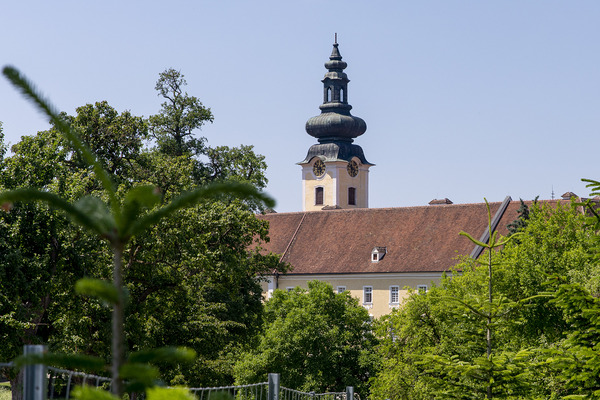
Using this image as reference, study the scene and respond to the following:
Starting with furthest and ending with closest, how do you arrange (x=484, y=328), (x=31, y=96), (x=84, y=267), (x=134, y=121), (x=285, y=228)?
(x=285, y=228)
(x=134, y=121)
(x=84, y=267)
(x=484, y=328)
(x=31, y=96)

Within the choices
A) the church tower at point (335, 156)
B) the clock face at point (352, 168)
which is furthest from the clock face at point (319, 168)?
the clock face at point (352, 168)

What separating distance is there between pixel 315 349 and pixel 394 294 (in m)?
23.7

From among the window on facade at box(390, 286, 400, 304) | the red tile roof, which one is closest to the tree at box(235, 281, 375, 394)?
the red tile roof

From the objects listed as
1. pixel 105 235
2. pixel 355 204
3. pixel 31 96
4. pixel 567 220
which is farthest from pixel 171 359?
pixel 355 204

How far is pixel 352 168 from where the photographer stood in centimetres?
9050

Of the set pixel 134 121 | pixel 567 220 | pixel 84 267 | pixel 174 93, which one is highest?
pixel 174 93

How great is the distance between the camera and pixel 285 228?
7056 centimetres

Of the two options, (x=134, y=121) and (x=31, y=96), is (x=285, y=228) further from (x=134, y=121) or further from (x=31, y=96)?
(x=31, y=96)

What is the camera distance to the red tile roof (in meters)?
62.2

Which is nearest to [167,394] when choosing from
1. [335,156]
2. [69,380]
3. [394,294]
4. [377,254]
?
[69,380]

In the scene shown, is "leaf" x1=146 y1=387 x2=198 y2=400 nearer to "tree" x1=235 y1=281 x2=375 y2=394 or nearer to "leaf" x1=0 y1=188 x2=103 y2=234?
"leaf" x1=0 y1=188 x2=103 y2=234

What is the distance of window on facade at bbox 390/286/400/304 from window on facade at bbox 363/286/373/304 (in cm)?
165

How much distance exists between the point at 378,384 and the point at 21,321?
18833 mm

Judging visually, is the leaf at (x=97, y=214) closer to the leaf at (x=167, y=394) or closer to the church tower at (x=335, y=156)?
the leaf at (x=167, y=394)
